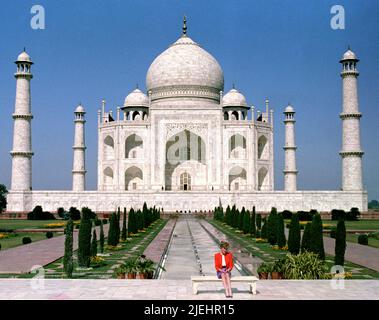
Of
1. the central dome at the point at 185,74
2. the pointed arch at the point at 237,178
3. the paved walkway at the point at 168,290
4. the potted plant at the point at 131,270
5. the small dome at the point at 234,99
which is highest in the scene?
the central dome at the point at 185,74

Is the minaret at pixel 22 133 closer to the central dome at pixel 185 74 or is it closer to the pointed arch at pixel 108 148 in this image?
the pointed arch at pixel 108 148

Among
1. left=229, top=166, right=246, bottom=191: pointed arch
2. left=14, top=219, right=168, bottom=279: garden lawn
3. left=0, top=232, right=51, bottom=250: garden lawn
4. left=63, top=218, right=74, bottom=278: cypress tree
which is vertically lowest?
left=14, top=219, right=168, bottom=279: garden lawn

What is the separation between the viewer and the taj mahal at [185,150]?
3077 centimetres

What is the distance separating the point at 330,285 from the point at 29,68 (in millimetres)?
27298

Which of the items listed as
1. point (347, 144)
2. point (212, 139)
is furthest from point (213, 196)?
point (347, 144)

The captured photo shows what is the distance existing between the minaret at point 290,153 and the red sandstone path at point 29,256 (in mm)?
22184

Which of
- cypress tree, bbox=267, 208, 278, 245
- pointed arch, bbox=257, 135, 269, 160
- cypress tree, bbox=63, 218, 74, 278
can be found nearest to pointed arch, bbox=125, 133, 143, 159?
pointed arch, bbox=257, 135, 269, 160

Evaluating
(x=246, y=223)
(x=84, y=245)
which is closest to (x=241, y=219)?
(x=246, y=223)

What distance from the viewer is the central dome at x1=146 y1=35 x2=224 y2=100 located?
37.0m

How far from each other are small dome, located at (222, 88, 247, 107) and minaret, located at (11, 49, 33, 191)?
12.5 meters

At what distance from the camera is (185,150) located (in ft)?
117

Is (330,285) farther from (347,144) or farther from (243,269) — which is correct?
(347,144)

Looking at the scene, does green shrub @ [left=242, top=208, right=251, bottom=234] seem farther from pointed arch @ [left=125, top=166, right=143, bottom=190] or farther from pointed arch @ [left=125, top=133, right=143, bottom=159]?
pointed arch @ [left=125, top=133, right=143, bottom=159]

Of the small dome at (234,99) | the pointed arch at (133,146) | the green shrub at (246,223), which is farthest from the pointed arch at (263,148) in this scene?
the green shrub at (246,223)
